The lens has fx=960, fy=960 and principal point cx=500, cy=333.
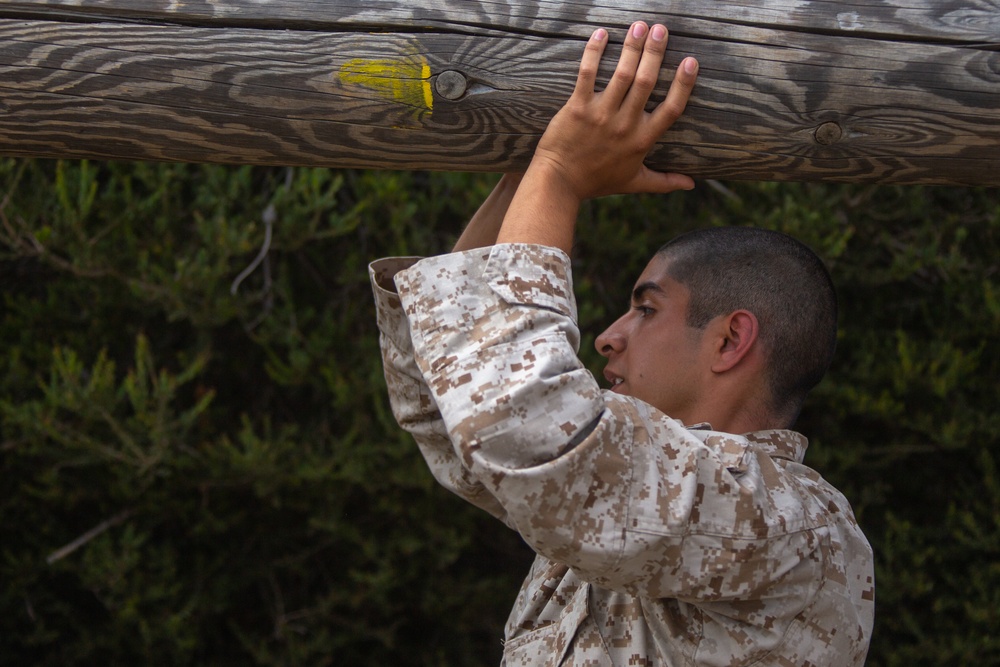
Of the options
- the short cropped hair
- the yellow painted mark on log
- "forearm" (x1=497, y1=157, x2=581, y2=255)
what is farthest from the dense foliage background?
"forearm" (x1=497, y1=157, x2=581, y2=255)

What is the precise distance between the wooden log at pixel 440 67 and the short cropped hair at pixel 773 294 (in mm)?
348

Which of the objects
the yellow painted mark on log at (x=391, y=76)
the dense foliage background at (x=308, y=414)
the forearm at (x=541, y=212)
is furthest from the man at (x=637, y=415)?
the dense foliage background at (x=308, y=414)

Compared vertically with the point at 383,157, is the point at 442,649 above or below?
below

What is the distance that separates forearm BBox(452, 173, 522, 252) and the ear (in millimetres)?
485

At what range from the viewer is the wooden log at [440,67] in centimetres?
160

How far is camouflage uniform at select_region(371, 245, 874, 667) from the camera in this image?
54.1 inches

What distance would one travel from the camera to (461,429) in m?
1.37

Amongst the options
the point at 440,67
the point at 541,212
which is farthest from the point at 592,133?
the point at 440,67

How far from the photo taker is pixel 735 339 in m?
1.86

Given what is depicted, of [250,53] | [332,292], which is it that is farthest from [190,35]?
[332,292]

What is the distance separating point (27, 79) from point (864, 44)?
→ 1.40m

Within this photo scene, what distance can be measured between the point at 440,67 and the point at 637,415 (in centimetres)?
67

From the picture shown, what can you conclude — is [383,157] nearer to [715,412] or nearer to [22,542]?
[715,412]

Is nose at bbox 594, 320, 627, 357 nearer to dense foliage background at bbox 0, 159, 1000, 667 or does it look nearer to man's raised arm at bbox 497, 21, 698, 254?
man's raised arm at bbox 497, 21, 698, 254
